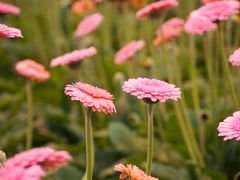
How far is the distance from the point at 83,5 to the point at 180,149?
35.3 inches

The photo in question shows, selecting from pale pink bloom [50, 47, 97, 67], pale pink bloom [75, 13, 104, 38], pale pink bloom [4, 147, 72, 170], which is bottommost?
pale pink bloom [4, 147, 72, 170]

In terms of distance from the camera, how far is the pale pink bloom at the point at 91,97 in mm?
565

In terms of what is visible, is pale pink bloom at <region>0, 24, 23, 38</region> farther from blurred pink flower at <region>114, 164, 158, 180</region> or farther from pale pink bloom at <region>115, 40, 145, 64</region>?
pale pink bloom at <region>115, 40, 145, 64</region>

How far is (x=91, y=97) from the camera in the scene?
582 millimetres

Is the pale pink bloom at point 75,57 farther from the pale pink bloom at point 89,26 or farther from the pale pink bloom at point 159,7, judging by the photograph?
the pale pink bloom at point 89,26

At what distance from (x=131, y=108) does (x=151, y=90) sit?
944 millimetres

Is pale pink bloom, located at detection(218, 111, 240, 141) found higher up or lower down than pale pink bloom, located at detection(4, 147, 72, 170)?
higher up

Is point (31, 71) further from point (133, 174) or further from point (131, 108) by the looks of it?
point (131, 108)

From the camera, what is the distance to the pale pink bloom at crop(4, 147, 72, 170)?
1.83 ft

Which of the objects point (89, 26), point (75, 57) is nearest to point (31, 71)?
point (75, 57)

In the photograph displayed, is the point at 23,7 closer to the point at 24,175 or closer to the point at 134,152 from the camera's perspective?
the point at 134,152

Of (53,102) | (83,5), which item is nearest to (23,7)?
(83,5)

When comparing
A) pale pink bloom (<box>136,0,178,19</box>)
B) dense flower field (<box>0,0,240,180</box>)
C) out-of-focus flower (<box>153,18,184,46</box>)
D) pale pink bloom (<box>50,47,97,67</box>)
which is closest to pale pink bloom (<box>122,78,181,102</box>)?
dense flower field (<box>0,0,240,180</box>)

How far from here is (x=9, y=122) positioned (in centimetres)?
148
